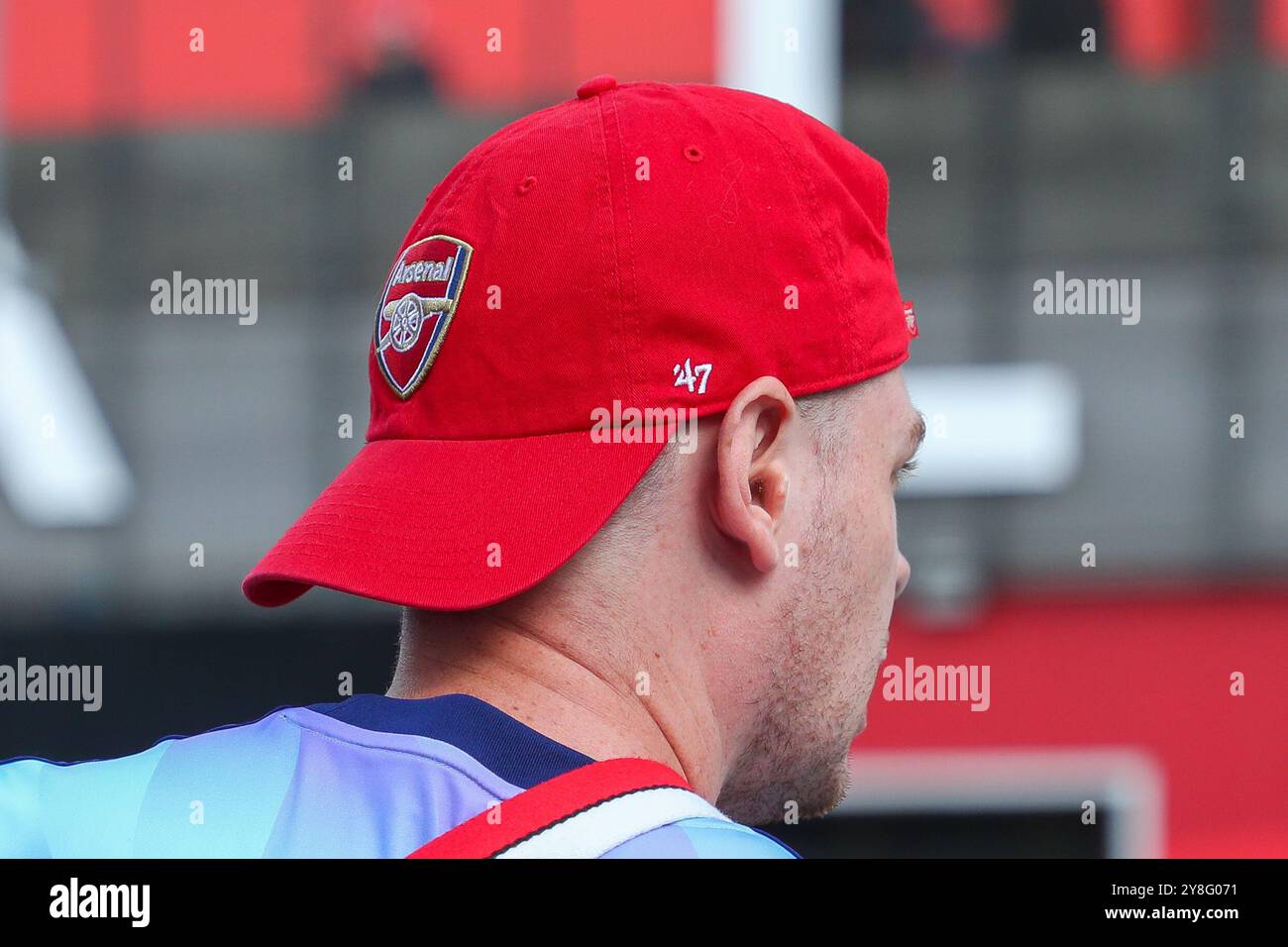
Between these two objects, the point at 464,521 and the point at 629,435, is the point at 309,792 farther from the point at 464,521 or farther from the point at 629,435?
the point at 629,435

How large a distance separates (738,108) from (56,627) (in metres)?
3.63

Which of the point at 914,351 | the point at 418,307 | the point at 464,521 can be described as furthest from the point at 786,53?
the point at 464,521

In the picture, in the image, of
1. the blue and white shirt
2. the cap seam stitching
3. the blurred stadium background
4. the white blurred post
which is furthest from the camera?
the white blurred post

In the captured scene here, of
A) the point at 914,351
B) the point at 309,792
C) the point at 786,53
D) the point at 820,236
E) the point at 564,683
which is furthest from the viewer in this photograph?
the point at 786,53

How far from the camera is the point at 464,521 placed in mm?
1065

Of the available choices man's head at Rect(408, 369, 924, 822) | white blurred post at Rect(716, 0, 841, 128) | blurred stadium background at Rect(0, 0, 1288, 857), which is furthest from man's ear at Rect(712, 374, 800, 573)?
white blurred post at Rect(716, 0, 841, 128)

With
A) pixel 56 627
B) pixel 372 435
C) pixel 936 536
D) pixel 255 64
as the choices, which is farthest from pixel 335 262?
pixel 372 435

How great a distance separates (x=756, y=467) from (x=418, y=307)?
0.31 m

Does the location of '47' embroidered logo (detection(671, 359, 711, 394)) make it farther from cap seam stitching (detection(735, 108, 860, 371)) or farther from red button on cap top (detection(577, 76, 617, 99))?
red button on cap top (detection(577, 76, 617, 99))

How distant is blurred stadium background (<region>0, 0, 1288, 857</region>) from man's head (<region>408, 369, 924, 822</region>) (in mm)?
2930

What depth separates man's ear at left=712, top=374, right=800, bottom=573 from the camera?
41.6 inches

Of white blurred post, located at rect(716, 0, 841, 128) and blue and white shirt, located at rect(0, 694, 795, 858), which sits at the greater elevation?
white blurred post, located at rect(716, 0, 841, 128)

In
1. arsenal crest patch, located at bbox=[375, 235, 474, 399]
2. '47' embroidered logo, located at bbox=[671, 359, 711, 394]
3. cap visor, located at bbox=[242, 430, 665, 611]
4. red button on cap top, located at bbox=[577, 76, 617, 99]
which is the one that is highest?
red button on cap top, located at bbox=[577, 76, 617, 99]

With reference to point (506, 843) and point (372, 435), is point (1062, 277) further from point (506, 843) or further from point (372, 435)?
point (506, 843)
